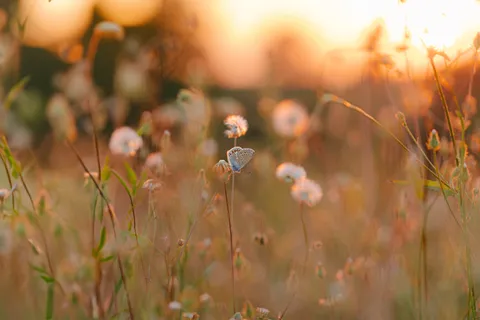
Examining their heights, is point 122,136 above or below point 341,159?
above

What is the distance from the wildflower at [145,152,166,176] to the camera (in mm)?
1697

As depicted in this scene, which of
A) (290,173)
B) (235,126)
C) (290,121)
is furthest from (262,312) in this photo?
(290,121)

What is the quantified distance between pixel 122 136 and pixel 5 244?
0.42 metres

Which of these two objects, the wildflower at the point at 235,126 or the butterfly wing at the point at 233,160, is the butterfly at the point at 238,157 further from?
the wildflower at the point at 235,126

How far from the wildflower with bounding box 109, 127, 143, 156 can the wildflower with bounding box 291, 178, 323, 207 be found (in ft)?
1.48

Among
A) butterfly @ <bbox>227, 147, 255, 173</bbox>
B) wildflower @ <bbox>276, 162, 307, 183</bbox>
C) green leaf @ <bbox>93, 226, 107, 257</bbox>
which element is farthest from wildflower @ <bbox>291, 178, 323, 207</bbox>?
green leaf @ <bbox>93, 226, 107, 257</bbox>

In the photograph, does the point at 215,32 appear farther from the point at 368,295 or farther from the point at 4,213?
the point at 4,213

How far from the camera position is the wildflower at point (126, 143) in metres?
1.77

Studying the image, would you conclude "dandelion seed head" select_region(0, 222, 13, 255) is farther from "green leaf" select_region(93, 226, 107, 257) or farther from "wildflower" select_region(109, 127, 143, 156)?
"green leaf" select_region(93, 226, 107, 257)

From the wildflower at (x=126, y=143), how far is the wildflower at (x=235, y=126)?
9.3 inches

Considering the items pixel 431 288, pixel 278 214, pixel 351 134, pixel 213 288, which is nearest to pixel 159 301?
pixel 213 288

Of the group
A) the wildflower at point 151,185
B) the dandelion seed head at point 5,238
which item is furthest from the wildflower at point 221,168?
the dandelion seed head at point 5,238

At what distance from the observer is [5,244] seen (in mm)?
1863

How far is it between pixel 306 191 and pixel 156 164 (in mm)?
475
